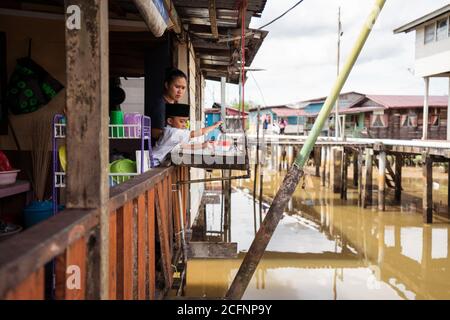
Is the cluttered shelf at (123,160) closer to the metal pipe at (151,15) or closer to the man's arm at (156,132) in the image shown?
the metal pipe at (151,15)

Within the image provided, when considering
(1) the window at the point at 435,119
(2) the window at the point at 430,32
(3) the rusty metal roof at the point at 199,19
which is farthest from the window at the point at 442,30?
(3) the rusty metal roof at the point at 199,19

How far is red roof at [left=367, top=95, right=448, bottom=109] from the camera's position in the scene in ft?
95.6

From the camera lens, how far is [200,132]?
14.1ft

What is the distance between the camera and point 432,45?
19.2 metres

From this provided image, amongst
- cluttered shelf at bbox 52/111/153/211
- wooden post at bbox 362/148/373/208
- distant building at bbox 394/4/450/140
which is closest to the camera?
cluttered shelf at bbox 52/111/153/211

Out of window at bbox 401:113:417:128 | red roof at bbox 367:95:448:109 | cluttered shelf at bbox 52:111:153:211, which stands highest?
red roof at bbox 367:95:448:109

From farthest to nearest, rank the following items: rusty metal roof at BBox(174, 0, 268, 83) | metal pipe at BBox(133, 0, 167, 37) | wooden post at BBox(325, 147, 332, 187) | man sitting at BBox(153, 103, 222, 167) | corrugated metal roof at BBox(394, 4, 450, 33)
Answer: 1. wooden post at BBox(325, 147, 332, 187)
2. corrugated metal roof at BBox(394, 4, 450, 33)
3. rusty metal roof at BBox(174, 0, 268, 83)
4. man sitting at BBox(153, 103, 222, 167)
5. metal pipe at BBox(133, 0, 167, 37)

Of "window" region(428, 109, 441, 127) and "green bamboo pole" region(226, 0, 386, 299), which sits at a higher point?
"window" region(428, 109, 441, 127)

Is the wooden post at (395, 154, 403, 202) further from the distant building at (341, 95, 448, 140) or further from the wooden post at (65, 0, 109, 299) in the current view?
the wooden post at (65, 0, 109, 299)

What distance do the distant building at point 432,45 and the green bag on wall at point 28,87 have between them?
17.4 m

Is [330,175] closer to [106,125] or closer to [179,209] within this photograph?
[179,209]

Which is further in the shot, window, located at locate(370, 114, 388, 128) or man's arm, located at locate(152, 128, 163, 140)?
window, located at locate(370, 114, 388, 128)

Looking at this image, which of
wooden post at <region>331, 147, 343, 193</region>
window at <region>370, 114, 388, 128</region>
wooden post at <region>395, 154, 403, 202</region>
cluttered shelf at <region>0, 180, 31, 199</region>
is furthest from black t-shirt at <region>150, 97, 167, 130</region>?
window at <region>370, 114, 388, 128</region>

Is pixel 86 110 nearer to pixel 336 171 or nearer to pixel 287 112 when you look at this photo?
pixel 336 171
